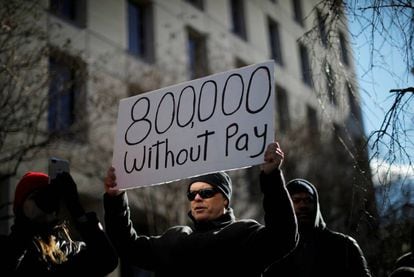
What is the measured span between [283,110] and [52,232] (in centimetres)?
1745

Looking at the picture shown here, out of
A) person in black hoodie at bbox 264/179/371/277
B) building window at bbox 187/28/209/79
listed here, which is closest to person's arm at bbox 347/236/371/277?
person in black hoodie at bbox 264/179/371/277

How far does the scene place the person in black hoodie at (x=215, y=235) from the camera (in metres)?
2.59

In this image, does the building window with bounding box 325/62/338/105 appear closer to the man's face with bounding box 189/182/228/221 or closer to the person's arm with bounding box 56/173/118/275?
the man's face with bounding box 189/182/228/221

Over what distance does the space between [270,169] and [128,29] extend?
528 inches

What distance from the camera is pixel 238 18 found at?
20.8 meters

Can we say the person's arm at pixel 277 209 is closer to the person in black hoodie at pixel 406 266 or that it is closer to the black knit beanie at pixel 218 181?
the black knit beanie at pixel 218 181

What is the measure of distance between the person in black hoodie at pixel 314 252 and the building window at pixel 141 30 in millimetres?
11750

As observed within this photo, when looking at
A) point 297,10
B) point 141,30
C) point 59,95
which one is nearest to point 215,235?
point 59,95

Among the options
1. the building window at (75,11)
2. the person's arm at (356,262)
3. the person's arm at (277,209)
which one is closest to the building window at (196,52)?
the building window at (75,11)

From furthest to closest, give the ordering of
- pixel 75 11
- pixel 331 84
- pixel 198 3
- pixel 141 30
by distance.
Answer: pixel 198 3 → pixel 141 30 → pixel 75 11 → pixel 331 84

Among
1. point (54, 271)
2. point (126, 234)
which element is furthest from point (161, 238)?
point (54, 271)

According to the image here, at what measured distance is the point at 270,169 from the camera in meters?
2.61

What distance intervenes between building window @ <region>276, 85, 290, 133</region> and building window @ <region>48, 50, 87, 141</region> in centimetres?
725

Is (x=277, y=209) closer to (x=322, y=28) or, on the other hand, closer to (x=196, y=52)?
(x=322, y=28)
